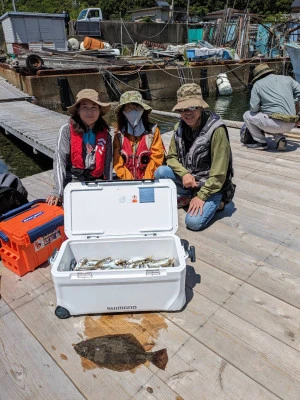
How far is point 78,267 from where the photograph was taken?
7.14 ft

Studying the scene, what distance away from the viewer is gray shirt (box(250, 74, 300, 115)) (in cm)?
479

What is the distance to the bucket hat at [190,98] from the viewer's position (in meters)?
2.74

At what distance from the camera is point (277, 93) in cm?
479

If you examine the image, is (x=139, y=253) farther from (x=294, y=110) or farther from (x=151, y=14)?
(x=151, y=14)

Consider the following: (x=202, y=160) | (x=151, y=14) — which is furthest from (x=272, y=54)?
(x=202, y=160)

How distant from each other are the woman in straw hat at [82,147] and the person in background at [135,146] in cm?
13

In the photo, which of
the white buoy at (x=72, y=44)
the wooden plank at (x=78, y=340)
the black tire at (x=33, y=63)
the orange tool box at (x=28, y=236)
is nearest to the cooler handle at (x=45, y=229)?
the orange tool box at (x=28, y=236)

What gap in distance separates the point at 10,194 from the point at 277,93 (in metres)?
4.16

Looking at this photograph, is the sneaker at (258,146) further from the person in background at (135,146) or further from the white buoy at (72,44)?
the white buoy at (72,44)

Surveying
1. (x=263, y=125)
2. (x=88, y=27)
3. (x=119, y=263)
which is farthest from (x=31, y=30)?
(x=119, y=263)

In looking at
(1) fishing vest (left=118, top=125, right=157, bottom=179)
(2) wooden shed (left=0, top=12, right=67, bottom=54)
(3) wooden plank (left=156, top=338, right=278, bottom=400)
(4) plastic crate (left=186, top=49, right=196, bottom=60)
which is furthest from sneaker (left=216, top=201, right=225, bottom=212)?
(2) wooden shed (left=0, top=12, right=67, bottom=54)

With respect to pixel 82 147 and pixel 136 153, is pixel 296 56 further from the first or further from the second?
pixel 82 147

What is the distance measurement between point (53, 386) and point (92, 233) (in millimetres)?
997

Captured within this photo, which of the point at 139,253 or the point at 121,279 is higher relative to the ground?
the point at 121,279
